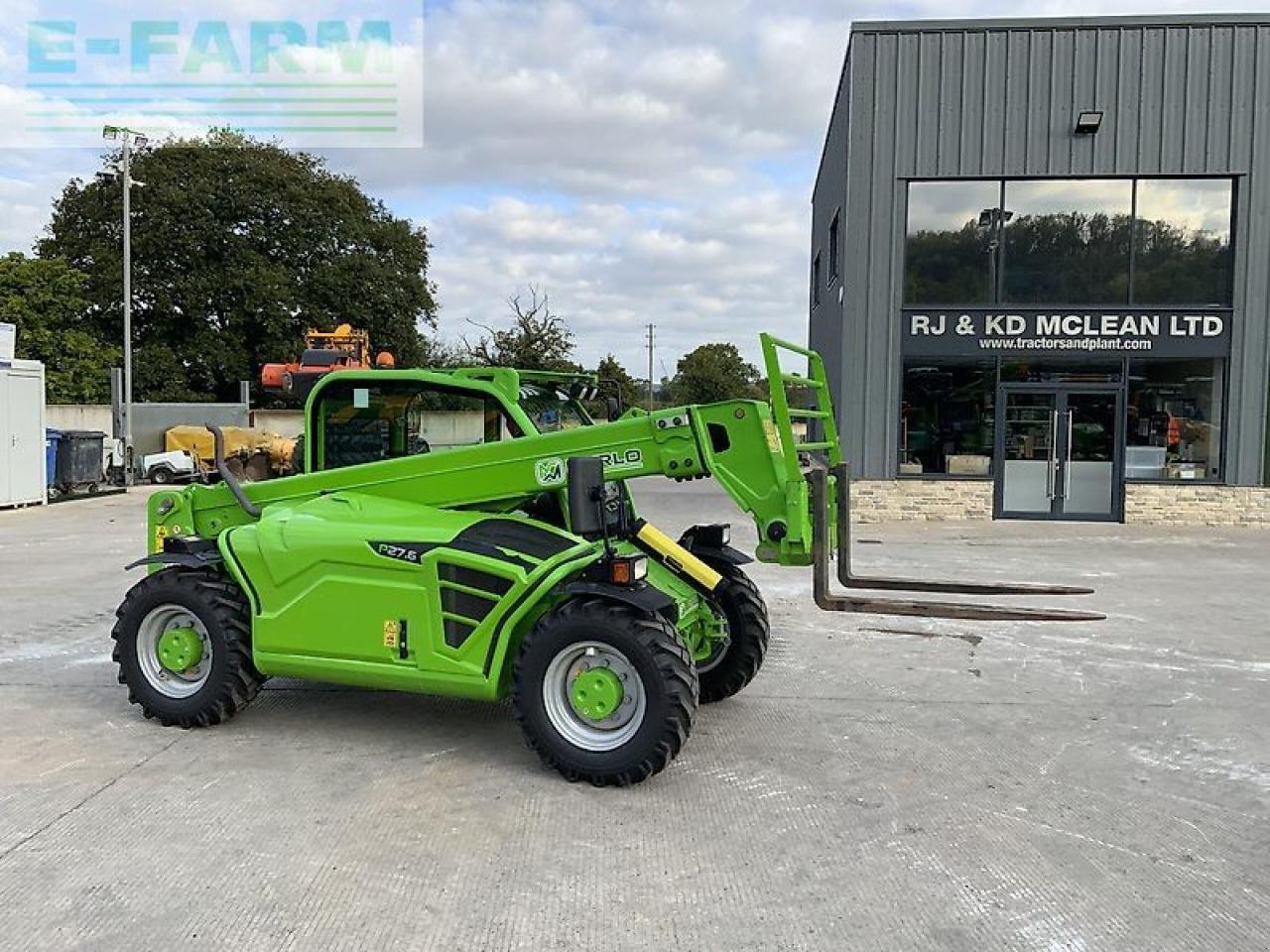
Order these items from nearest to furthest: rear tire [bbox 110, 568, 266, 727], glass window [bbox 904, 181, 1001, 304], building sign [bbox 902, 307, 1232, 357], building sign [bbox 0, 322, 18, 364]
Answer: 1. rear tire [bbox 110, 568, 266, 727]
2. building sign [bbox 902, 307, 1232, 357]
3. glass window [bbox 904, 181, 1001, 304]
4. building sign [bbox 0, 322, 18, 364]

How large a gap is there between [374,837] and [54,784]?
1760 mm

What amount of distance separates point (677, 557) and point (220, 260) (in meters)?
38.3

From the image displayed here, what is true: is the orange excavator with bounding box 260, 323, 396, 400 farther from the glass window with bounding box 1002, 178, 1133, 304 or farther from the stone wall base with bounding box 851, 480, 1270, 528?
the glass window with bounding box 1002, 178, 1133, 304

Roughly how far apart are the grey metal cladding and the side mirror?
1254 centimetres

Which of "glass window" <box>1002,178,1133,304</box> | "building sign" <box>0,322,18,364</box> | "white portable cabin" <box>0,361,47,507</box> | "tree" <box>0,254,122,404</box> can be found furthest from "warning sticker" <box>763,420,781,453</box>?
"tree" <box>0,254,122,404</box>

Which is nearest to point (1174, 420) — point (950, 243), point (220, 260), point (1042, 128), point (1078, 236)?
point (1078, 236)

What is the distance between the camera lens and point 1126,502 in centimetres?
1656

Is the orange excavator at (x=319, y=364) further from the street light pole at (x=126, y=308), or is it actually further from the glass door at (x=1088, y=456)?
the glass door at (x=1088, y=456)

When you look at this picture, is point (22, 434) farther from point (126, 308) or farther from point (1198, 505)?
point (1198, 505)

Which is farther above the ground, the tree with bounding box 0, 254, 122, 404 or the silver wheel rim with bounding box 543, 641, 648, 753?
the tree with bounding box 0, 254, 122, 404

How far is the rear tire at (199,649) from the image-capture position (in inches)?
218

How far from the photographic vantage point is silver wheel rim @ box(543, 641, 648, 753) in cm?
483

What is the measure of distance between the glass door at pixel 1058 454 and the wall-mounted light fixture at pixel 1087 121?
3962 mm

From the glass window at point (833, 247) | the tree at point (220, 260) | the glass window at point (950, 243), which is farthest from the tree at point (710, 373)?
the glass window at point (950, 243)
